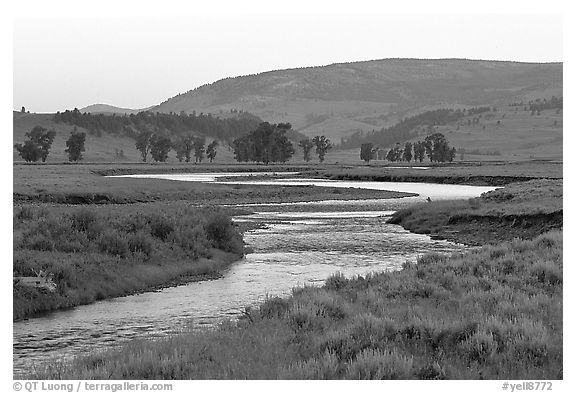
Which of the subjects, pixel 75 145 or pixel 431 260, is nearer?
pixel 431 260

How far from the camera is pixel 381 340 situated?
46.5 ft

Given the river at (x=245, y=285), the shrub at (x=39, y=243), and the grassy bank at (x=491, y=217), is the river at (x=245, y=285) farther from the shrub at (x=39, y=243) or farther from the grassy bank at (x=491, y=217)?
the shrub at (x=39, y=243)

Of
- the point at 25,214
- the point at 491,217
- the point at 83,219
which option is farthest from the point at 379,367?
the point at 491,217

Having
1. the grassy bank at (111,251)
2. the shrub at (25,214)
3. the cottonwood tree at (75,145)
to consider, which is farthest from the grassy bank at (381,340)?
the cottonwood tree at (75,145)

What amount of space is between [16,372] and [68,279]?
34.7 feet

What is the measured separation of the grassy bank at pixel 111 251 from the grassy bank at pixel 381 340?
951 cm

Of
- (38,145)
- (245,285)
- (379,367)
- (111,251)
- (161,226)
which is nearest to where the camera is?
(379,367)

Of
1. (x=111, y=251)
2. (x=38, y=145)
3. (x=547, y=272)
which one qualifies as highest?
(x=38, y=145)

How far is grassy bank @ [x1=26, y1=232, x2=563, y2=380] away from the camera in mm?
12555

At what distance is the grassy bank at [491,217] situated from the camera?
1660 inches

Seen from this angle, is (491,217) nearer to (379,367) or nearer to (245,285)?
(245,285)

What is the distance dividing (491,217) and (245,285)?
24.7 m
